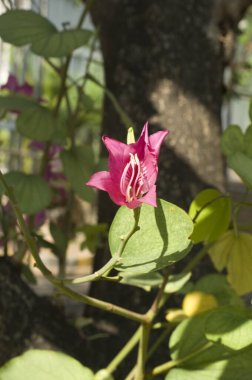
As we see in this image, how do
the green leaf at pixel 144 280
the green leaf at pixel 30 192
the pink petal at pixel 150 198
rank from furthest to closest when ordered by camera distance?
the green leaf at pixel 30 192 → the green leaf at pixel 144 280 → the pink petal at pixel 150 198

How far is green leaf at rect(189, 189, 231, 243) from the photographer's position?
61 centimetres

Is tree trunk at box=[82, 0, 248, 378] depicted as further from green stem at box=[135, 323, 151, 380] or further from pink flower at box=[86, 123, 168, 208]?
pink flower at box=[86, 123, 168, 208]

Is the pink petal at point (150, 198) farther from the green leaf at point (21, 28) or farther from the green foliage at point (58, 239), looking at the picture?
the green foliage at point (58, 239)

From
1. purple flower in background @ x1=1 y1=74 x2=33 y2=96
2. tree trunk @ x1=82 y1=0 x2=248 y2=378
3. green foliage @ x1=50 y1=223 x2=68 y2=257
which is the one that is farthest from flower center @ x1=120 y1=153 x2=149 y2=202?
purple flower in background @ x1=1 y1=74 x2=33 y2=96

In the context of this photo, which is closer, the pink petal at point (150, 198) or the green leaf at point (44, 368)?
the pink petal at point (150, 198)

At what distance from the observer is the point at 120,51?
50.7 inches

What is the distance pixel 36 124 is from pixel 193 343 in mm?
449

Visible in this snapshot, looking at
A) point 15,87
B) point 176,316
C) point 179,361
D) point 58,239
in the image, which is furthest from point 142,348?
point 15,87

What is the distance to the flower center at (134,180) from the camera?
44cm

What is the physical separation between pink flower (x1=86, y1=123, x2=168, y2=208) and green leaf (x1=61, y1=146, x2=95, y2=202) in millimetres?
548

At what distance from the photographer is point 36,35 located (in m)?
0.86

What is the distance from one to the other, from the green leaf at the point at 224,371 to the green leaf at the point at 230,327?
0.05 m

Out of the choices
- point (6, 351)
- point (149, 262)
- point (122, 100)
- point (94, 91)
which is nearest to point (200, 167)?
point (122, 100)

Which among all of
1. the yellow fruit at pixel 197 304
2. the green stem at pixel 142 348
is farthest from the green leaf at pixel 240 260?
the green stem at pixel 142 348
